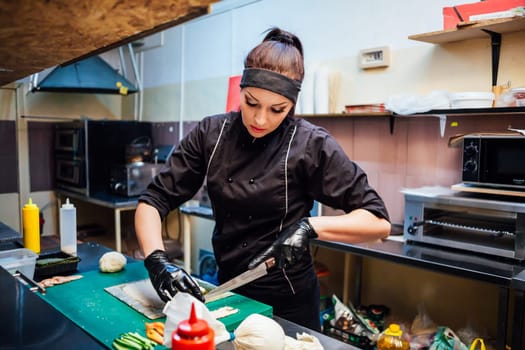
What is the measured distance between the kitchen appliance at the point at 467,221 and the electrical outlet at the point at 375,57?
872 millimetres

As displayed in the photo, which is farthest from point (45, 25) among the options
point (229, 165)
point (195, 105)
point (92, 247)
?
point (195, 105)

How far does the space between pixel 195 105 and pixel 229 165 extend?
2809 mm

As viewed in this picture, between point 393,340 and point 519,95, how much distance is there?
1.35m

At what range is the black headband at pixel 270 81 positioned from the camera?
4.36 feet

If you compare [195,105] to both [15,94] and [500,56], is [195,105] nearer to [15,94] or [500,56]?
[15,94]

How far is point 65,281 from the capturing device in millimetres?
1353

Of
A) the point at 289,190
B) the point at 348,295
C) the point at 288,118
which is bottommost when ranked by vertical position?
the point at 348,295

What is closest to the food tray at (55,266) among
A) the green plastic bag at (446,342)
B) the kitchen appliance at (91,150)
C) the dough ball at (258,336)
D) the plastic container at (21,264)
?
the plastic container at (21,264)

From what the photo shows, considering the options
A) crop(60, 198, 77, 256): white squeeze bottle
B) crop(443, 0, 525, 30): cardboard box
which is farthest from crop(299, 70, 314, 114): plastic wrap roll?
crop(60, 198, 77, 256): white squeeze bottle

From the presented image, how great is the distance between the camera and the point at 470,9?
2.25 m

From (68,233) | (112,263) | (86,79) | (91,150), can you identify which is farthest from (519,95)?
(86,79)

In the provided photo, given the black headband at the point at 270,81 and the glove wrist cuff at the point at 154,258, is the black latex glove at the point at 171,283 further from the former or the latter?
the black headband at the point at 270,81

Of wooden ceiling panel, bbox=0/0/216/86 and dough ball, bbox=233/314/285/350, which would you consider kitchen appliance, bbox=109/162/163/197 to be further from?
dough ball, bbox=233/314/285/350

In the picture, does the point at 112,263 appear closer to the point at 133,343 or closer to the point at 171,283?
the point at 171,283
